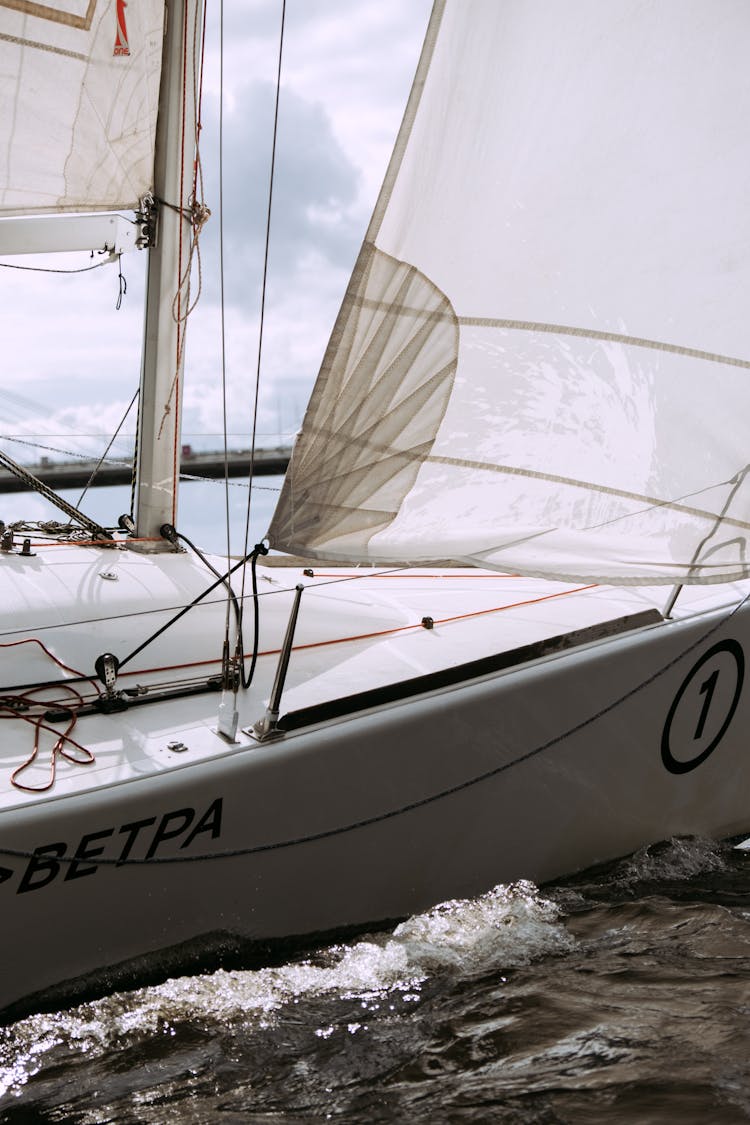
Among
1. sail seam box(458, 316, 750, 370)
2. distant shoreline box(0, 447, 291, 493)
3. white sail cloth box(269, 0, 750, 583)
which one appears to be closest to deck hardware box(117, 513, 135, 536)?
white sail cloth box(269, 0, 750, 583)

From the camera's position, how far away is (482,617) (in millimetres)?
3018

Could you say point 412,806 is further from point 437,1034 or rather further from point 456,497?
point 456,497

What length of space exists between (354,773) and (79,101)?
2.23 m

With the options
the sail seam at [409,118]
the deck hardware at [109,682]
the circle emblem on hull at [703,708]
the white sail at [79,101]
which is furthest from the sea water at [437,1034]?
the white sail at [79,101]

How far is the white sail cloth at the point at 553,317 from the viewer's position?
2.23 metres

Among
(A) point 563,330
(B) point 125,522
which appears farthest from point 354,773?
(B) point 125,522

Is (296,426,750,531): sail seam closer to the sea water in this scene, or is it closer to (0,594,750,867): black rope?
(0,594,750,867): black rope

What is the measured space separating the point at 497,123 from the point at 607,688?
1335mm

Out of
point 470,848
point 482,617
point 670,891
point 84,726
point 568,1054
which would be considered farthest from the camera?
point 482,617

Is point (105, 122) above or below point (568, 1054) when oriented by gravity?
above

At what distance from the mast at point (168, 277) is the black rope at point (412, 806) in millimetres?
1392

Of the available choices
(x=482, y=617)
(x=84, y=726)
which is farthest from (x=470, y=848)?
(x=84, y=726)

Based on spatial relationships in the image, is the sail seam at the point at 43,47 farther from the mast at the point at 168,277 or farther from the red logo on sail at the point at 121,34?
the mast at the point at 168,277

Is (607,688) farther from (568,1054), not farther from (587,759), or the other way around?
(568,1054)
